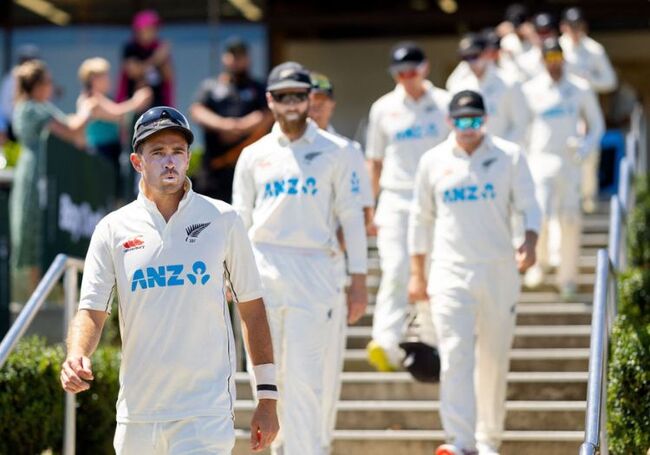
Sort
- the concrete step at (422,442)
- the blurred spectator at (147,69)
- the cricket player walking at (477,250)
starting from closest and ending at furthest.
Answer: the cricket player walking at (477,250) < the concrete step at (422,442) < the blurred spectator at (147,69)

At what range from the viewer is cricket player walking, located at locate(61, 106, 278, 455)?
6.57m

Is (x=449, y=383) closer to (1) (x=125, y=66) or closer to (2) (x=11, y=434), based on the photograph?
(2) (x=11, y=434)

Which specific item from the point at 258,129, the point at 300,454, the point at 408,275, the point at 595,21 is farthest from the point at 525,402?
the point at 595,21

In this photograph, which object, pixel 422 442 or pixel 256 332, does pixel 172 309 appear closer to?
pixel 256 332

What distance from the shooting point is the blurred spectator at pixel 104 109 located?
14234 mm

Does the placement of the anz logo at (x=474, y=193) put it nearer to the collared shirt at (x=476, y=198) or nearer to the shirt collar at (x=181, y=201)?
the collared shirt at (x=476, y=198)

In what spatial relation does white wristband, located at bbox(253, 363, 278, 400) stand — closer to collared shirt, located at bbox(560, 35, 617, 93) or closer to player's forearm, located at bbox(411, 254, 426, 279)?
player's forearm, located at bbox(411, 254, 426, 279)

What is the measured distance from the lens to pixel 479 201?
972 cm

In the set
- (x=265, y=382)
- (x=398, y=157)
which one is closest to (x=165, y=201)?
(x=265, y=382)

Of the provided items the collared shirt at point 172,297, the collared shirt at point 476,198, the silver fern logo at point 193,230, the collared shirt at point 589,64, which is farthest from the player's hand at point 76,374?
the collared shirt at point 589,64

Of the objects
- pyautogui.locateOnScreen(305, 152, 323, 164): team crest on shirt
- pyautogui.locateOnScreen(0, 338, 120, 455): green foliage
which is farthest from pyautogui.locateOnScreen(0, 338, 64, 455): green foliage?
pyautogui.locateOnScreen(305, 152, 323, 164): team crest on shirt

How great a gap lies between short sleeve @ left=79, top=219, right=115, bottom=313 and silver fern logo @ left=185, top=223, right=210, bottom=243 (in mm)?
338

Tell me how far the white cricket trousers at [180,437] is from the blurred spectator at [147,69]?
29.2ft

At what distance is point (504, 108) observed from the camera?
44.3 feet
